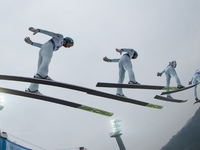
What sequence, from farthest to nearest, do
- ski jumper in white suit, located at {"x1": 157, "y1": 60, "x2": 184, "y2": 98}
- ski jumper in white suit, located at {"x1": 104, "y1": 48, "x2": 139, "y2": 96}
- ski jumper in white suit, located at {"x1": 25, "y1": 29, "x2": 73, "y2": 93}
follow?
ski jumper in white suit, located at {"x1": 157, "y1": 60, "x2": 184, "y2": 98}, ski jumper in white suit, located at {"x1": 104, "y1": 48, "x2": 139, "y2": 96}, ski jumper in white suit, located at {"x1": 25, "y1": 29, "x2": 73, "y2": 93}

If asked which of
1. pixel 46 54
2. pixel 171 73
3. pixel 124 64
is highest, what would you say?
pixel 171 73

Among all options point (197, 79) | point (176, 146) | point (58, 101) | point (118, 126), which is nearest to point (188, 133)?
point (176, 146)

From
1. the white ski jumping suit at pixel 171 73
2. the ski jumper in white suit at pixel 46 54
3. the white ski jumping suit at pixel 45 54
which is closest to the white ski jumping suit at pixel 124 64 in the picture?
the ski jumper in white suit at pixel 46 54

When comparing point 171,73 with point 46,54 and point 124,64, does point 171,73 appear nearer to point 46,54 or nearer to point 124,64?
point 124,64

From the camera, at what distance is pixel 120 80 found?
9461mm

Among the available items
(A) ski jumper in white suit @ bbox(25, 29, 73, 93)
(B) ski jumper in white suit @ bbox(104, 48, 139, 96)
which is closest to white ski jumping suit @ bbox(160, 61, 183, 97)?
(B) ski jumper in white suit @ bbox(104, 48, 139, 96)

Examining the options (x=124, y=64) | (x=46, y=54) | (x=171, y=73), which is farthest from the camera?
(x=171, y=73)

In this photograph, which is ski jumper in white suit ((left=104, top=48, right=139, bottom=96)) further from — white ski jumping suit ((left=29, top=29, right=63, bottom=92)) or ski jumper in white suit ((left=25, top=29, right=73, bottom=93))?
white ski jumping suit ((left=29, top=29, right=63, bottom=92))

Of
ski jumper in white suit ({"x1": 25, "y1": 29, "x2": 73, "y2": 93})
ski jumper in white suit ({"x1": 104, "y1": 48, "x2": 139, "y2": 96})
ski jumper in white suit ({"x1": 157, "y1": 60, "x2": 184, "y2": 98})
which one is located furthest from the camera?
ski jumper in white suit ({"x1": 157, "y1": 60, "x2": 184, "y2": 98})

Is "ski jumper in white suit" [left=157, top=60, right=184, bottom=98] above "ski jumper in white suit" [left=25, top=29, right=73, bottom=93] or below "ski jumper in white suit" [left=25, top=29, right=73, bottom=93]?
above

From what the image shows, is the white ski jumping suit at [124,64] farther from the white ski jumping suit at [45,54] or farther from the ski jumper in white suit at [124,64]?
the white ski jumping suit at [45,54]

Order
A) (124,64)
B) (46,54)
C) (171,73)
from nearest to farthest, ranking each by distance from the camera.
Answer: (46,54), (124,64), (171,73)

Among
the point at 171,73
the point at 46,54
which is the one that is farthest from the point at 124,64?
the point at 171,73

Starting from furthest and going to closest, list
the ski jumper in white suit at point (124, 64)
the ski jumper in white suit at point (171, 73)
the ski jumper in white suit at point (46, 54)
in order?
the ski jumper in white suit at point (171, 73) → the ski jumper in white suit at point (124, 64) → the ski jumper in white suit at point (46, 54)
